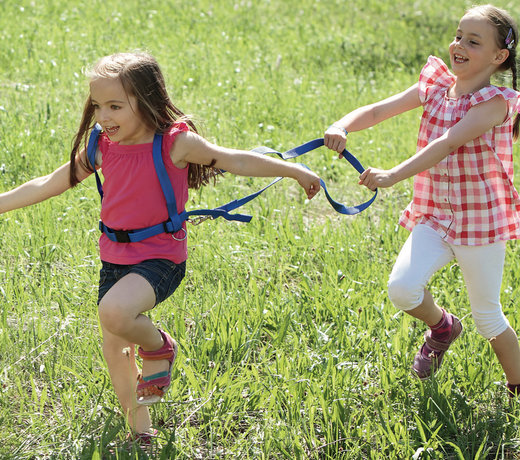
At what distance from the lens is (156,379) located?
315cm

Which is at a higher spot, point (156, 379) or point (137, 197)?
point (137, 197)

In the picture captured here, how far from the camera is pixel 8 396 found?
3.39m

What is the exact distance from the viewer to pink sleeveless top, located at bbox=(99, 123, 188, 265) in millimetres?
3148

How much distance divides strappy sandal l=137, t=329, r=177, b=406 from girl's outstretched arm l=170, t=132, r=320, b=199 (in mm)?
727

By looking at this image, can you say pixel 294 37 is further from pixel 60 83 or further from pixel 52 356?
pixel 52 356

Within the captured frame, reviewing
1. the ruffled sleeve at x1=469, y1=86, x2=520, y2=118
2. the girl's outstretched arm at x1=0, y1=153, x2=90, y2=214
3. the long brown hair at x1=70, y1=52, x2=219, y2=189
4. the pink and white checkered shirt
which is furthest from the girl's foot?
the girl's outstretched arm at x1=0, y1=153, x2=90, y2=214

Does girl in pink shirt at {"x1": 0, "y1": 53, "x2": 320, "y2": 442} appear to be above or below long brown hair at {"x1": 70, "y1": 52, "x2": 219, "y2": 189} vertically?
below

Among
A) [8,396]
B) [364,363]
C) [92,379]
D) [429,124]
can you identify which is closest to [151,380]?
[92,379]

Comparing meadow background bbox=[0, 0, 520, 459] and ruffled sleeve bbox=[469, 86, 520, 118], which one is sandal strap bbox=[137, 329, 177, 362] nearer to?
meadow background bbox=[0, 0, 520, 459]

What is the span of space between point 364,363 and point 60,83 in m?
4.57

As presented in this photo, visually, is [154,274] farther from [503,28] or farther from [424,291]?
[503,28]

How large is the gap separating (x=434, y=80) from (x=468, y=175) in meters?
0.47

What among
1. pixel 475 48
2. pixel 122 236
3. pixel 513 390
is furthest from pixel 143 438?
pixel 475 48

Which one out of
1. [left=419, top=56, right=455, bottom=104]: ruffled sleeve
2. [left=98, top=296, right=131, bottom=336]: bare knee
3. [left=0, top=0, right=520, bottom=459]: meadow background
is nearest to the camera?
[left=98, top=296, right=131, bottom=336]: bare knee
